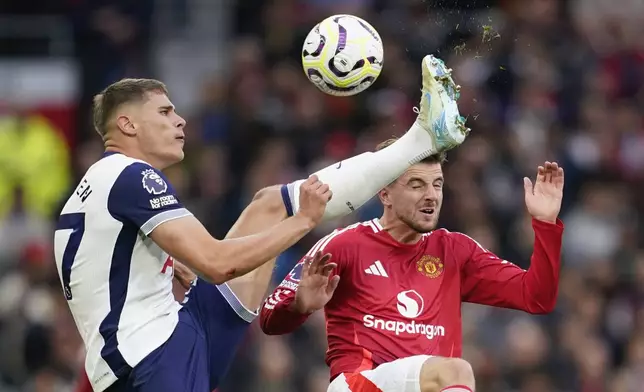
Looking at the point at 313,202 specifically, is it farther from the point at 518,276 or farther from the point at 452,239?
the point at 518,276

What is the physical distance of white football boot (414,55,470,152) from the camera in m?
7.34

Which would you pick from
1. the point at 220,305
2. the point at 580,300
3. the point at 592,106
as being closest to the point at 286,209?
the point at 220,305

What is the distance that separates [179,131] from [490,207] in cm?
646

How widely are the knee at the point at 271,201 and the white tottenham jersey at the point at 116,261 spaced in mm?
715

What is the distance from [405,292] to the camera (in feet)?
24.3

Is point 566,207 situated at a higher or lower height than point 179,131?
lower

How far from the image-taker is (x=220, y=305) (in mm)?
7293

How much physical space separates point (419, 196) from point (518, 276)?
2.27 feet

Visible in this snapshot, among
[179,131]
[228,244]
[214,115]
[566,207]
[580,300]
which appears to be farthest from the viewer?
[214,115]

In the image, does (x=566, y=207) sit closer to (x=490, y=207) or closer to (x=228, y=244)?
(x=490, y=207)

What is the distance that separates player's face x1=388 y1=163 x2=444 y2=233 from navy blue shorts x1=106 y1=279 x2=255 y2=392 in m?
1.00

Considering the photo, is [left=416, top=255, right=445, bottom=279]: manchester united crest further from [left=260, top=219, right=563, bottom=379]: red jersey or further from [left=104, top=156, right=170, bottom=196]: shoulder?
[left=104, top=156, right=170, bottom=196]: shoulder

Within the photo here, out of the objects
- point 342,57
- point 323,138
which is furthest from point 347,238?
point 323,138

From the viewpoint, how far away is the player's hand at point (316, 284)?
7.07 metres
